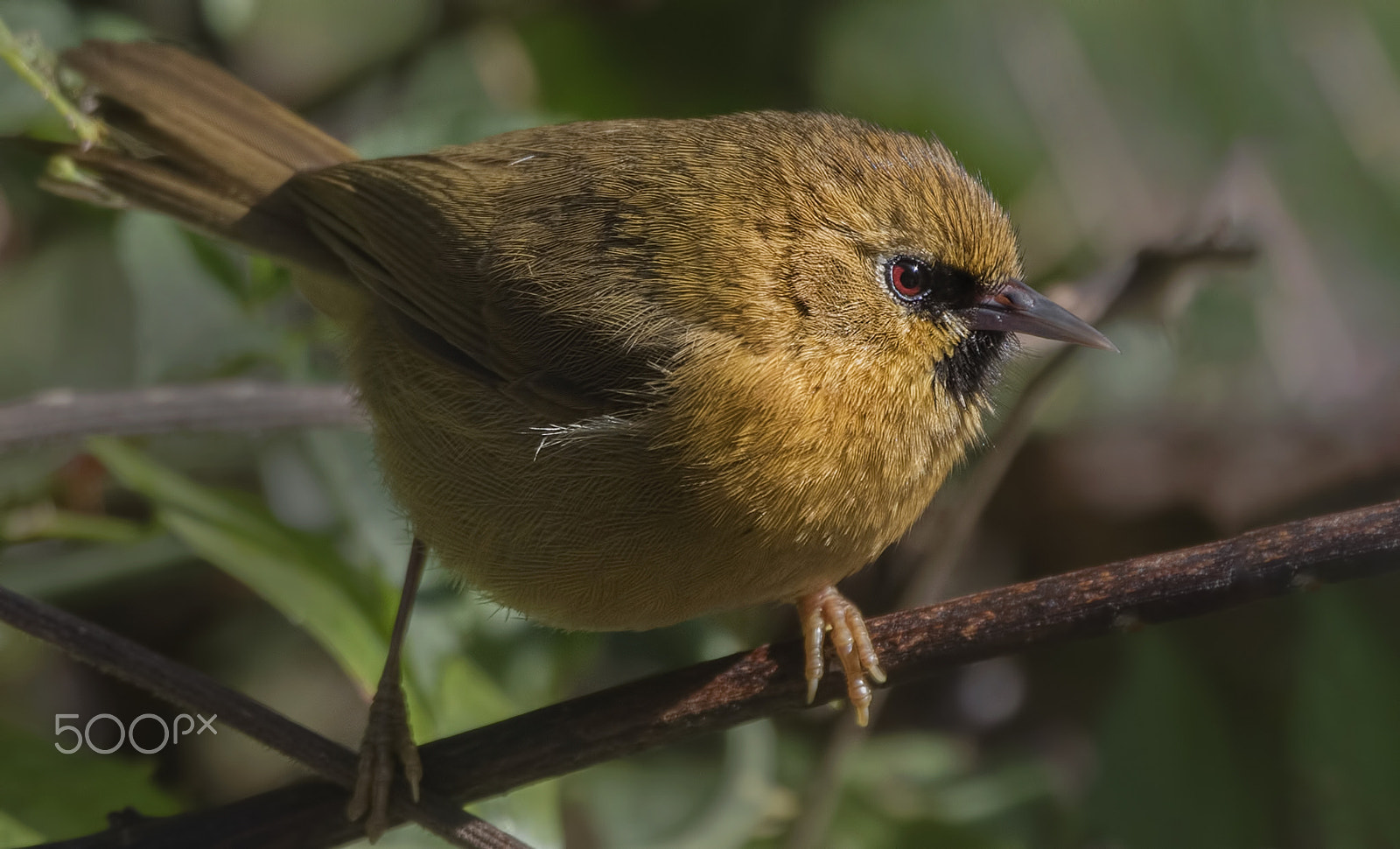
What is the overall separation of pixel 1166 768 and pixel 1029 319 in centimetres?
155

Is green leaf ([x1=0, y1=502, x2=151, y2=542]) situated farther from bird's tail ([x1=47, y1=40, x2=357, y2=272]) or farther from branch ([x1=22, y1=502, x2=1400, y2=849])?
branch ([x1=22, y1=502, x2=1400, y2=849])

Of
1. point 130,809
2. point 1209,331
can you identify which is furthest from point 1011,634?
point 1209,331

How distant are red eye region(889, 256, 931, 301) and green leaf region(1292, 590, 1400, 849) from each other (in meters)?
1.71

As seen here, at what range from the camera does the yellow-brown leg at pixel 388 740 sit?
2.84 metres

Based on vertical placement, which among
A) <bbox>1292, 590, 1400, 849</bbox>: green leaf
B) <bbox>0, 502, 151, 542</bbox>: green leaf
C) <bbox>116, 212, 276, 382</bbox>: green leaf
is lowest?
<bbox>1292, 590, 1400, 849</bbox>: green leaf

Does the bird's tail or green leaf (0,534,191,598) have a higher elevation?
the bird's tail

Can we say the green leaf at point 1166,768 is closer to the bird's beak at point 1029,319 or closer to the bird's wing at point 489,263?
the bird's beak at point 1029,319

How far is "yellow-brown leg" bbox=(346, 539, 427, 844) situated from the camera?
2.84 m

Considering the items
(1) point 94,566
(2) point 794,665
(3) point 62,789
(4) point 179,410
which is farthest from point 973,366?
(1) point 94,566

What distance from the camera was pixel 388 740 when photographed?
327cm

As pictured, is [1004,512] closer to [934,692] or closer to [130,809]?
[934,692]

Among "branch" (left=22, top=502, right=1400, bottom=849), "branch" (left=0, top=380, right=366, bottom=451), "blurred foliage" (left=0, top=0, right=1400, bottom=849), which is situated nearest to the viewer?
"branch" (left=22, top=502, right=1400, bottom=849)

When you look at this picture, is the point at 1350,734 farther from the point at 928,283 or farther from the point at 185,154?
the point at 185,154

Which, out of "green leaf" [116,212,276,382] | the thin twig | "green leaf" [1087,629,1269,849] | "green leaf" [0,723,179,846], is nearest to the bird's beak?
"green leaf" [1087,629,1269,849]
